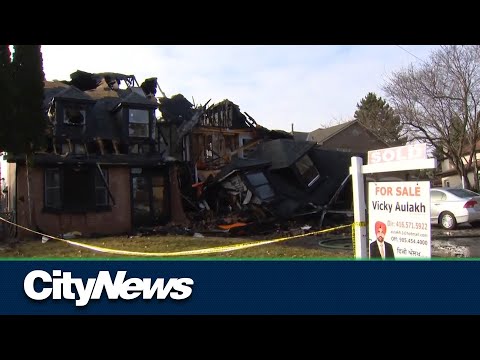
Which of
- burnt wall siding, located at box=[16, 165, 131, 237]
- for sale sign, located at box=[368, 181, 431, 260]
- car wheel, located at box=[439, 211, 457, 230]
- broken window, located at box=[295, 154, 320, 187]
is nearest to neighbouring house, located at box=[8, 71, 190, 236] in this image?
burnt wall siding, located at box=[16, 165, 131, 237]

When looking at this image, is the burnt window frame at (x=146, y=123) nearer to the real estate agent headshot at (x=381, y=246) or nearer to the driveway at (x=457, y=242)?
the driveway at (x=457, y=242)

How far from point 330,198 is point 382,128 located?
13.1 metres

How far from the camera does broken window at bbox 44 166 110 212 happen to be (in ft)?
57.3

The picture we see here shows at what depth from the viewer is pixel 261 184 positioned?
64.1ft

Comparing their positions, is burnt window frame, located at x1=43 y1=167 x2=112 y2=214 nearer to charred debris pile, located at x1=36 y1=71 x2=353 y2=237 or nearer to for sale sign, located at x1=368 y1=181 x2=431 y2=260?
charred debris pile, located at x1=36 y1=71 x2=353 y2=237

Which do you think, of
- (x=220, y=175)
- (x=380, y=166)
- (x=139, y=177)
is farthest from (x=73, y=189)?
(x=380, y=166)

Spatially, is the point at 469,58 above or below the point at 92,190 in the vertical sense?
above

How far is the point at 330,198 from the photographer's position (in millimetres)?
19875

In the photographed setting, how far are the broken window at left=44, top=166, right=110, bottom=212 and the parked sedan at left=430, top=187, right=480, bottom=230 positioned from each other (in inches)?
514

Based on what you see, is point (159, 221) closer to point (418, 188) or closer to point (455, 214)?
point (455, 214)

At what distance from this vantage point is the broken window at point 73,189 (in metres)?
17.5

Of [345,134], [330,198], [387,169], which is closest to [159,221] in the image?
[330,198]

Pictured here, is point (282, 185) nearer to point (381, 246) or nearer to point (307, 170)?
point (307, 170)

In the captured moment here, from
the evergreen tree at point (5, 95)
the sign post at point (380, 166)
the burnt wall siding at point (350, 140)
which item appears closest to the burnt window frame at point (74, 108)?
the evergreen tree at point (5, 95)
